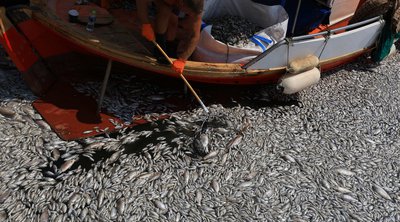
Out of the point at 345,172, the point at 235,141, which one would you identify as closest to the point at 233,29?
the point at 235,141

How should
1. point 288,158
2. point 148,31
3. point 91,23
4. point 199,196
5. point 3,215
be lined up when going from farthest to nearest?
point 91,23, point 288,158, point 148,31, point 199,196, point 3,215

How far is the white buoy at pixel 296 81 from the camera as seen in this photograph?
5.92m

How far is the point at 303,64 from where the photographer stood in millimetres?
5980

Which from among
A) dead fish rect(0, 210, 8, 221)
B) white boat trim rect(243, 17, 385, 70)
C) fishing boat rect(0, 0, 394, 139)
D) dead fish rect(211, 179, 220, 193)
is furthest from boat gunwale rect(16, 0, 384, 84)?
dead fish rect(0, 210, 8, 221)

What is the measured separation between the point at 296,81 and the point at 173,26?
71.6 inches

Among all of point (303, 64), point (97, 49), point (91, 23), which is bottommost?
point (303, 64)

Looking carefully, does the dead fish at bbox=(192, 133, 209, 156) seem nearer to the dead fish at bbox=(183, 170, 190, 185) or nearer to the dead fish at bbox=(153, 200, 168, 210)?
the dead fish at bbox=(183, 170, 190, 185)

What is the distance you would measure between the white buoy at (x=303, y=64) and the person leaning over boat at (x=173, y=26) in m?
1.44

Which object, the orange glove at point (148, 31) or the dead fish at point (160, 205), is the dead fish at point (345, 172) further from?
the orange glove at point (148, 31)

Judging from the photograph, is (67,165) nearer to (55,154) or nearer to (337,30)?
(55,154)

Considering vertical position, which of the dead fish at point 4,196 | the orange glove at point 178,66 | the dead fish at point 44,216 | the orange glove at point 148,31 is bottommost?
the dead fish at point 44,216

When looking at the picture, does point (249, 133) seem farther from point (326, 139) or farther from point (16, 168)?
point (16, 168)

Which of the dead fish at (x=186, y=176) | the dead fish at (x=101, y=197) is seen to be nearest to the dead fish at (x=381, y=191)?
the dead fish at (x=186, y=176)

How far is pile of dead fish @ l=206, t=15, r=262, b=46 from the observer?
621cm
